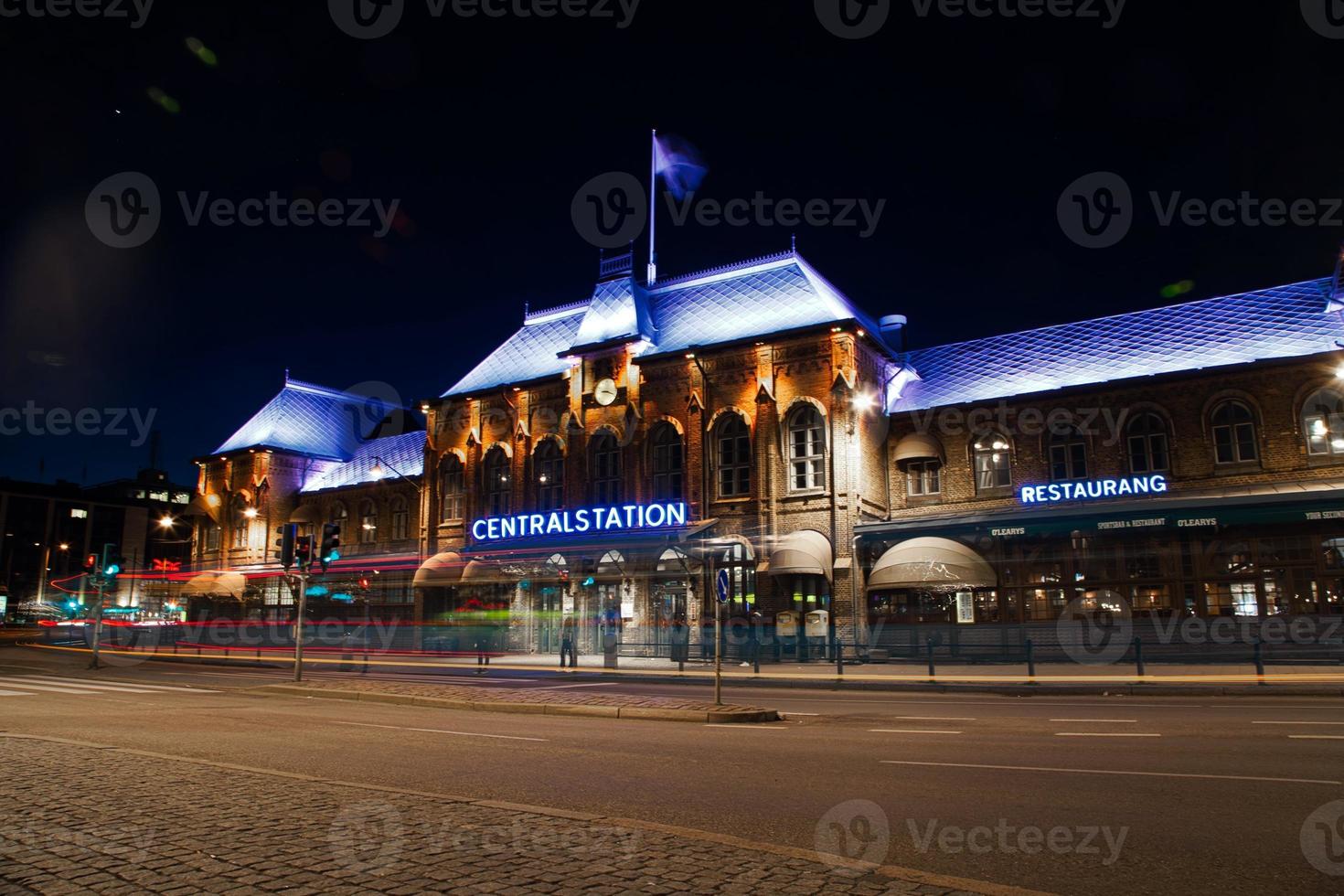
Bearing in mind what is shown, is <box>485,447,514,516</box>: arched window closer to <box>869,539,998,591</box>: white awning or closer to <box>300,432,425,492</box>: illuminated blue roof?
<box>300,432,425,492</box>: illuminated blue roof

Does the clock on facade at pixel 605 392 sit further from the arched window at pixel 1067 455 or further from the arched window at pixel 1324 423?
the arched window at pixel 1324 423

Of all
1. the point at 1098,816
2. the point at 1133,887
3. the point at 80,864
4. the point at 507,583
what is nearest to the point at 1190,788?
the point at 1098,816

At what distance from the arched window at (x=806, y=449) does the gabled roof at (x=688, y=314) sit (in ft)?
11.0

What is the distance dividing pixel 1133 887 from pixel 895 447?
30.0m

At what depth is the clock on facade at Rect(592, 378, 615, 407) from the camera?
3891 cm

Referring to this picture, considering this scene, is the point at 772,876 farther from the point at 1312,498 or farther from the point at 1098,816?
Answer: the point at 1312,498

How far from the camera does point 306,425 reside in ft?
186

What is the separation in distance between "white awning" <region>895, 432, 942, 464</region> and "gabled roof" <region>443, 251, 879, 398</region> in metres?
4.63

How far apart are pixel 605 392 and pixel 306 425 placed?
1042 inches

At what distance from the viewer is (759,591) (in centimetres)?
3331

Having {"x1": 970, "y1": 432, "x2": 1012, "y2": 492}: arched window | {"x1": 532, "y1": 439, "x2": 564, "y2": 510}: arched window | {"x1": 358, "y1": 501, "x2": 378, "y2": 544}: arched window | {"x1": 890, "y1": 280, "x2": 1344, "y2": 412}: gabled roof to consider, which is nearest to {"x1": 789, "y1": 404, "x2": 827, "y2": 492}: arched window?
{"x1": 890, "y1": 280, "x2": 1344, "y2": 412}: gabled roof

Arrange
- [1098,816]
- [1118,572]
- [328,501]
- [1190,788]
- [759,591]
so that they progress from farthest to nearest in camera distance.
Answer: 1. [328,501]
2. [759,591]
3. [1118,572]
4. [1190,788]
5. [1098,816]

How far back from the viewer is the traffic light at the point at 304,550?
22.9 metres

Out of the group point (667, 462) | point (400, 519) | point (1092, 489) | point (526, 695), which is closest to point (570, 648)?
point (667, 462)
